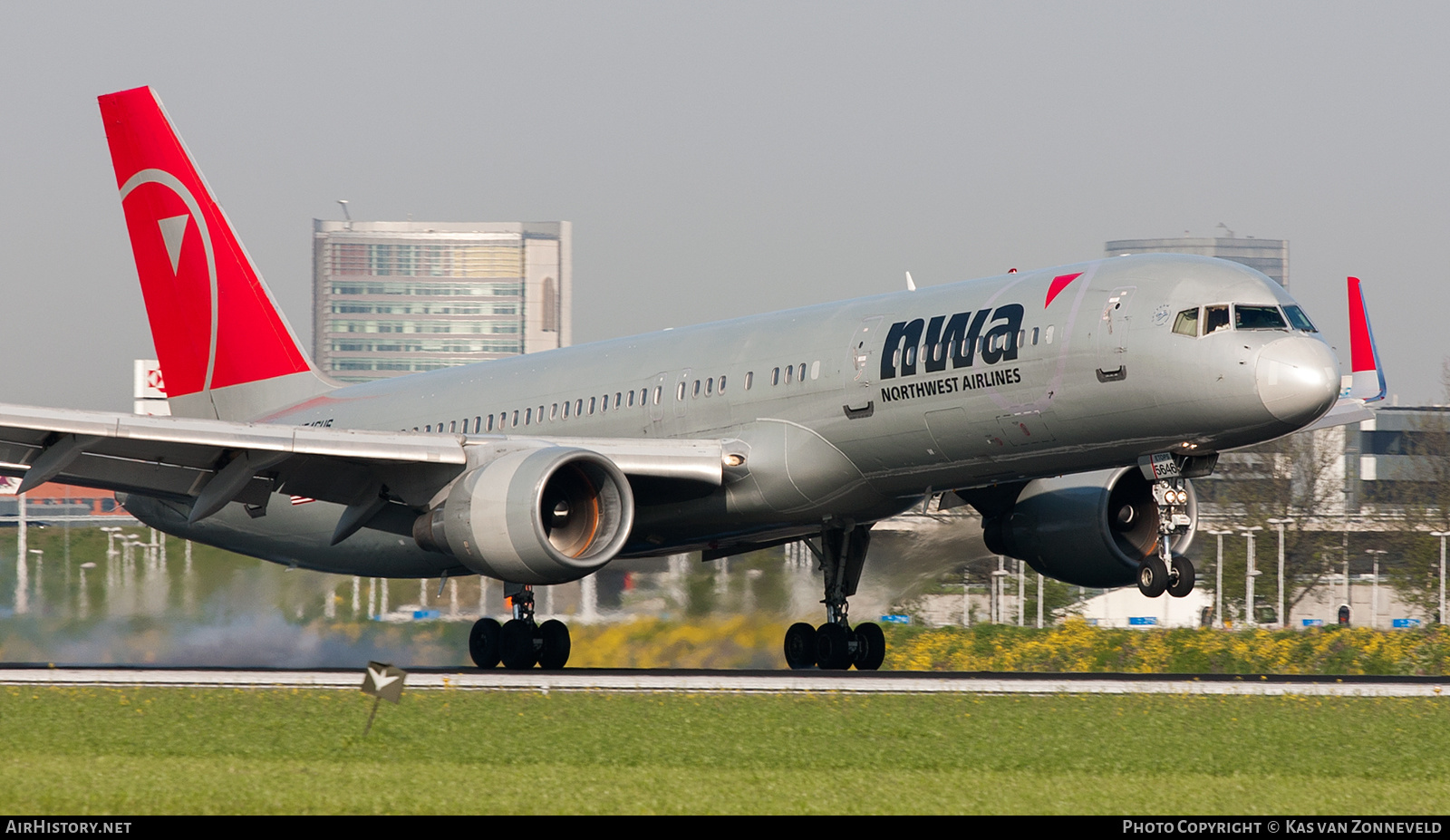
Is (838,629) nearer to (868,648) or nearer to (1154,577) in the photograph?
(868,648)

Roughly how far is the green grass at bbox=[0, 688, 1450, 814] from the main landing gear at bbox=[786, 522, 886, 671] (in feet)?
25.3

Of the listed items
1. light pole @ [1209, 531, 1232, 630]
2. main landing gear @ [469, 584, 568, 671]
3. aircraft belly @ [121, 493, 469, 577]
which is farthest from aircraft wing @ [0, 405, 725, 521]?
light pole @ [1209, 531, 1232, 630]

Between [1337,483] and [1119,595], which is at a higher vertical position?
[1337,483]

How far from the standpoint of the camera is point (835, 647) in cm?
2819

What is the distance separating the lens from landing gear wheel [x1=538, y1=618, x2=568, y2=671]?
27516mm

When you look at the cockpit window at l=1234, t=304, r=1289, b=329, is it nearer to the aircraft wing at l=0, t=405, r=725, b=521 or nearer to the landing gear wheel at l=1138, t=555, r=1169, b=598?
the landing gear wheel at l=1138, t=555, r=1169, b=598

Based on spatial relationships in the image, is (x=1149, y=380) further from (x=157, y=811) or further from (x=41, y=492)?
(x=41, y=492)

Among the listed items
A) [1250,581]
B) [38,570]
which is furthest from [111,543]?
[1250,581]

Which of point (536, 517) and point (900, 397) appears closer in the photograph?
point (536, 517)

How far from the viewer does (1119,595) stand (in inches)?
2655

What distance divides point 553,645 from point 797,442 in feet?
19.6

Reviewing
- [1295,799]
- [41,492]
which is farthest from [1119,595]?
[41,492]

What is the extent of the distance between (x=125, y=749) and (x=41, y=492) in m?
100

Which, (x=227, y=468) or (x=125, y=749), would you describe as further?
(x=227, y=468)
